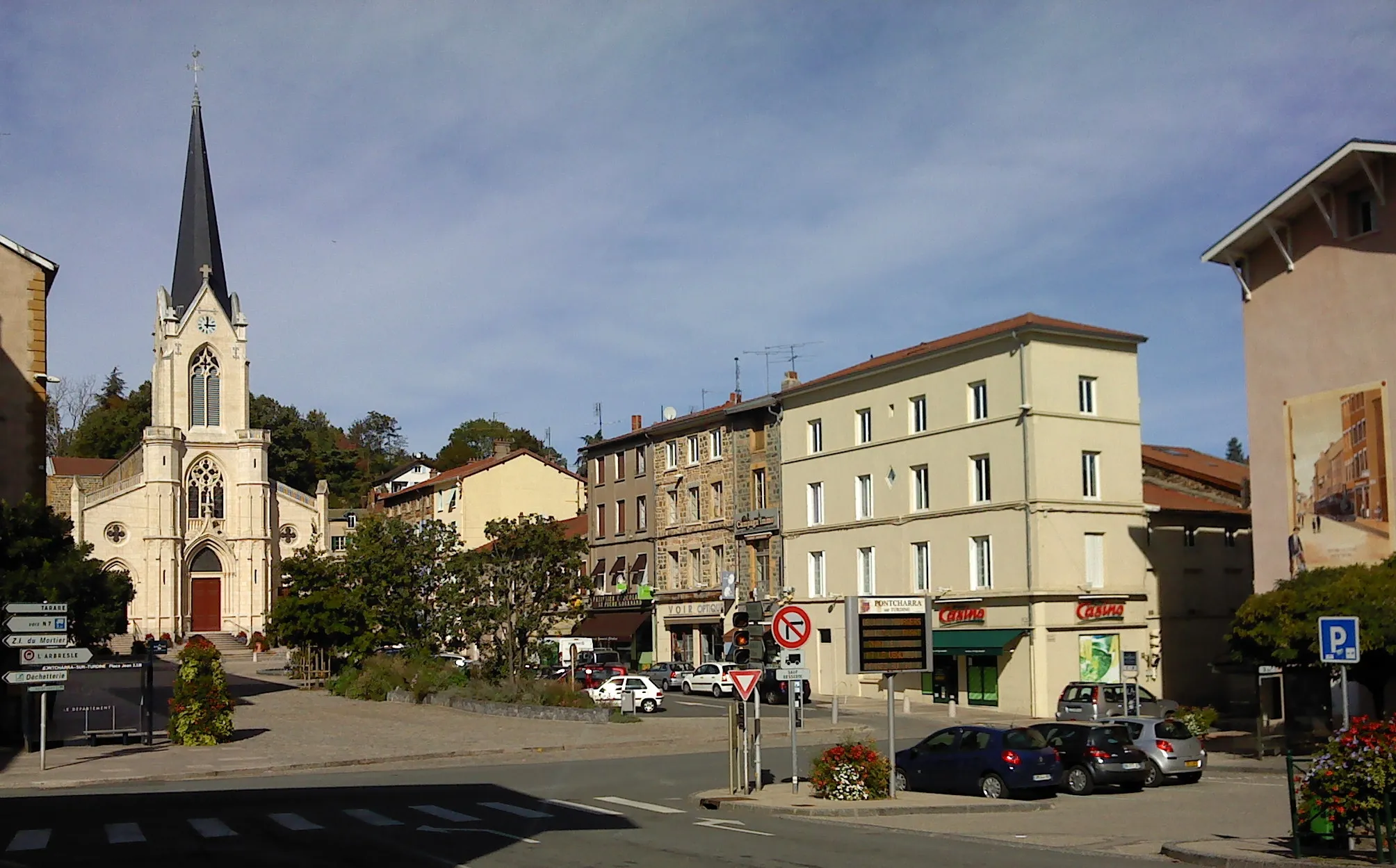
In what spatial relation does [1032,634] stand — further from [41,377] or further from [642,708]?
[41,377]

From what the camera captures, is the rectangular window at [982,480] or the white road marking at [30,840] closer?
the white road marking at [30,840]

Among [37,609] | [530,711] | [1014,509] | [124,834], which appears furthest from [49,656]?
[1014,509]

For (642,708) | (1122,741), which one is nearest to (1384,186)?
(1122,741)

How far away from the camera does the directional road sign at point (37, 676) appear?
2733 centimetres

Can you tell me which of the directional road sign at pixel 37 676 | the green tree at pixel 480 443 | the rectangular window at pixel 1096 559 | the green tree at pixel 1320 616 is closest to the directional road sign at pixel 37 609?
the directional road sign at pixel 37 676

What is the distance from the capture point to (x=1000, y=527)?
154ft

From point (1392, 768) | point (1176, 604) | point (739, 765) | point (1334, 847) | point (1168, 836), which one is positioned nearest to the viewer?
point (1392, 768)

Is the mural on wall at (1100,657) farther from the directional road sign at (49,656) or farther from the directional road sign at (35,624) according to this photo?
the directional road sign at (35,624)

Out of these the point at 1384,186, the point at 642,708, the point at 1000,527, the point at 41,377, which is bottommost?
the point at 642,708

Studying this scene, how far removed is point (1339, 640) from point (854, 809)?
715 centimetres

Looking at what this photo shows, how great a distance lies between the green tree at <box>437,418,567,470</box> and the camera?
127 metres

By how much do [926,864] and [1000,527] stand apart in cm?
3320

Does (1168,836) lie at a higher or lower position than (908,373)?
lower

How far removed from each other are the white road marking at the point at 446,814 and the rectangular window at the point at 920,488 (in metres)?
32.0
